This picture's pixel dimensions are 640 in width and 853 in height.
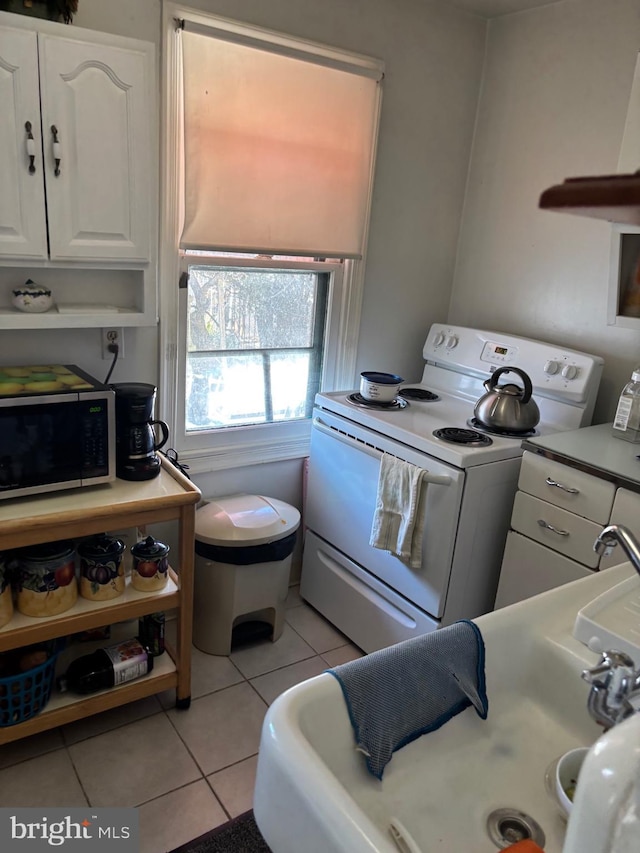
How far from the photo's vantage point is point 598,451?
2014mm

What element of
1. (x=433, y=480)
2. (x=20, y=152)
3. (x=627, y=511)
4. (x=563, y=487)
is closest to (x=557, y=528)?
(x=563, y=487)

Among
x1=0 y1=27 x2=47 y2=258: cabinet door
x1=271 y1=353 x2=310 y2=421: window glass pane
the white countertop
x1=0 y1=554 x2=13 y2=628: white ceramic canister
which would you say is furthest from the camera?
x1=271 y1=353 x2=310 y2=421: window glass pane

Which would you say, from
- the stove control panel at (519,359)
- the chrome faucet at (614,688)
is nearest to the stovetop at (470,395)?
the stove control panel at (519,359)

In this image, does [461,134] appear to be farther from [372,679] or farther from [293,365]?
[372,679]

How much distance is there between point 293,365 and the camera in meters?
2.72

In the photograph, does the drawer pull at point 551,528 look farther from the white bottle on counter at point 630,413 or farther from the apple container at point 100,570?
the apple container at point 100,570

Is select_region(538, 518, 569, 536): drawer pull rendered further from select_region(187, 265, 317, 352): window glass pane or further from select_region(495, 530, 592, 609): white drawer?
select_region(187, 265, 317, 352): window glass pane

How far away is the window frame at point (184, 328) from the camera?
2.07 m

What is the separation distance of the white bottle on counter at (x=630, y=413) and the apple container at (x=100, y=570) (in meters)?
1.70

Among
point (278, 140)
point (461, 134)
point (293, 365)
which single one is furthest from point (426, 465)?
point (461, 134)

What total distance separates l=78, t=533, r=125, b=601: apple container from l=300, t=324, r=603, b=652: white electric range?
914 mm

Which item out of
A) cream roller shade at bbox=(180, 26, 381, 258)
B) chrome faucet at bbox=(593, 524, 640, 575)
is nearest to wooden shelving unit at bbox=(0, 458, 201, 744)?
cream roller shade at bbox=(180, 26, 381, 258)

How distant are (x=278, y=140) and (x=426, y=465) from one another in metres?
1.28

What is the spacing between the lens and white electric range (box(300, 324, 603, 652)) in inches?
82.4
